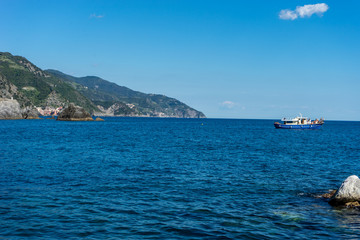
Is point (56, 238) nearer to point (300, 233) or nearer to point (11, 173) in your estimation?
point (300, 233)

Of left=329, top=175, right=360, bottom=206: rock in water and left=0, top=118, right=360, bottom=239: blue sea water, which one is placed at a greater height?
left=329, top=175, right=360, bottom=206: rock in water

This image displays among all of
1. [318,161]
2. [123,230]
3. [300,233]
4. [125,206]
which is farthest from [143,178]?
[318,161]

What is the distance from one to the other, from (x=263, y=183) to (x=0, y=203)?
71.0ft

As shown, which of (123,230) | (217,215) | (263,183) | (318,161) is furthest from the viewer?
(318,161)

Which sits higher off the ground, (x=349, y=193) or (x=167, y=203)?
(x=349, y=193)

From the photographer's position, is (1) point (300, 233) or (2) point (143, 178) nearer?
(1) point (300, 233)

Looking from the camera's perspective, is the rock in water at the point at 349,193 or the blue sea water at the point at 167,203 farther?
the rock in water at the point at 349,193

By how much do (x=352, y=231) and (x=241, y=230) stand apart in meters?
6.26

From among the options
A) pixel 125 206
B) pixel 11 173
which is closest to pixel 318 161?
pixel 125 206

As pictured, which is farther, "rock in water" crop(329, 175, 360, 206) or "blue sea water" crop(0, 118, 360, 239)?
"rock in water" crop(329, 175, 360, 206)

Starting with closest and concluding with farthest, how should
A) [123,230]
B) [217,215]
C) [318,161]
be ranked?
[123,230] → [217,215] → [318,161]

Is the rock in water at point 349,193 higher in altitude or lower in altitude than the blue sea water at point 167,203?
higher

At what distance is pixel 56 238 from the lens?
1396cm

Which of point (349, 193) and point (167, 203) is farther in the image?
point (349, 193)
